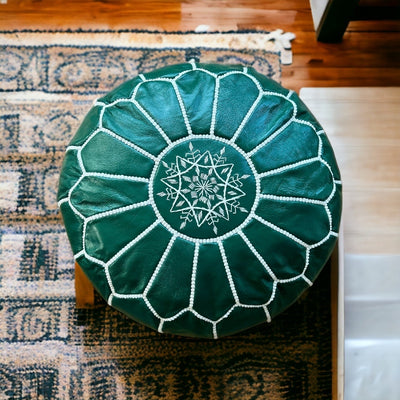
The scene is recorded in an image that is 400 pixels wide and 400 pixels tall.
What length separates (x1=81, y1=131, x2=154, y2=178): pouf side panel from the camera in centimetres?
123

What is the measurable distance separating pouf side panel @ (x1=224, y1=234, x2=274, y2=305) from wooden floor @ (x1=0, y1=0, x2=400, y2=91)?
35.4 inches

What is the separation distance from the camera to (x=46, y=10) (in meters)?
1.90

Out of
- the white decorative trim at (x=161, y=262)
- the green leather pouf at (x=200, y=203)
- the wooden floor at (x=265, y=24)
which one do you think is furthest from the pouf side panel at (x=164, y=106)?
the wooden floor at (x=265, y=24)

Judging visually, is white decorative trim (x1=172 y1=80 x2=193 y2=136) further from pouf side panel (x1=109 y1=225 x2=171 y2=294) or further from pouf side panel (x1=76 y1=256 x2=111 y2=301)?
pouf side panel (x1=76 y1=256 x2=111 y2=301)

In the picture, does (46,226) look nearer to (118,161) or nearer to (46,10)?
(118,161)

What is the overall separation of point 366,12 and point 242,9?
45 cm

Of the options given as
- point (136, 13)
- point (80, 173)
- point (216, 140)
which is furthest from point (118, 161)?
point (136, 13)

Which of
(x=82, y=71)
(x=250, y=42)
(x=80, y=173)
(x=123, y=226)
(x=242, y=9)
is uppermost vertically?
(x=242, y=9)

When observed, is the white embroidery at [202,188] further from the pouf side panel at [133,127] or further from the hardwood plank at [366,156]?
the hardwood plank at [366,156]

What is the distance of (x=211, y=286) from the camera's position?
1196mm

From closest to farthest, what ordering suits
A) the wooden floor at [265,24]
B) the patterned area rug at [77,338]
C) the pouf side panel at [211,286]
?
the pouf side panel at [211,286], the patterned area rug at [77,338], the wooden floor at [265,24]

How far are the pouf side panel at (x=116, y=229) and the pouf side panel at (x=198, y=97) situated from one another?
241mm

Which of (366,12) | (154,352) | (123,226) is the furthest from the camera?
(366,12)

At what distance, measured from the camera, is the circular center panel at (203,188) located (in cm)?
119
